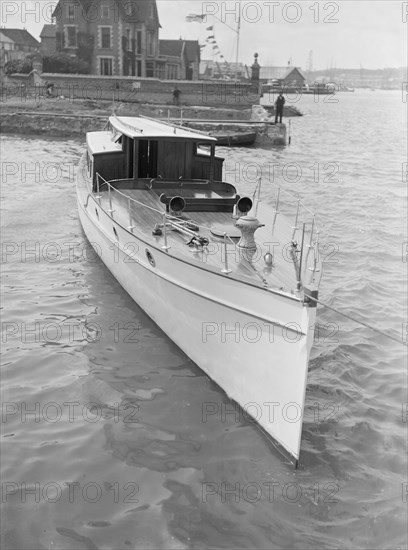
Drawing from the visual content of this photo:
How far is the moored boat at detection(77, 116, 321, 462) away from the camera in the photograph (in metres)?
6.36

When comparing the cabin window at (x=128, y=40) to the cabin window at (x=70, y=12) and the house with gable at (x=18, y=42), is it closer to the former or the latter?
the cabin window at (x=70, y=12)

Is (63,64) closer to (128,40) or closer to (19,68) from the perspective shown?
(19,68)

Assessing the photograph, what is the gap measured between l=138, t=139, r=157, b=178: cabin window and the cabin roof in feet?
0.74

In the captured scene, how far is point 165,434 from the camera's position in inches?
270

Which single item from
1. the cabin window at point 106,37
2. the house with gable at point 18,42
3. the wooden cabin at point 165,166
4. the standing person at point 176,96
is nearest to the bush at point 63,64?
the cabin window at point 106,37

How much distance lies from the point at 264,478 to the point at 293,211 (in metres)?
12.2

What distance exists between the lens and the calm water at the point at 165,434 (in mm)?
5582

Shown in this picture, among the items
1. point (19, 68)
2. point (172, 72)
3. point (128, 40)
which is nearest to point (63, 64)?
point (19, 68)

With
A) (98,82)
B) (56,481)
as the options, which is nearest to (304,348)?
(56,481)

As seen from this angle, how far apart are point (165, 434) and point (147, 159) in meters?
6.34

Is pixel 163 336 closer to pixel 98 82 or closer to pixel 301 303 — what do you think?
pixel 301 303

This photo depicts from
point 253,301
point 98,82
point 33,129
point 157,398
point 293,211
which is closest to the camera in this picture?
point 253,301

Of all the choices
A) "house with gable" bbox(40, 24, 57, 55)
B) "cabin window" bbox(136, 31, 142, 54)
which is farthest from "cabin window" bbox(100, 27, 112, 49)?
"house with gable" bbox(40, 24, 57, 55)

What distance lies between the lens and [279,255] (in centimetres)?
798
